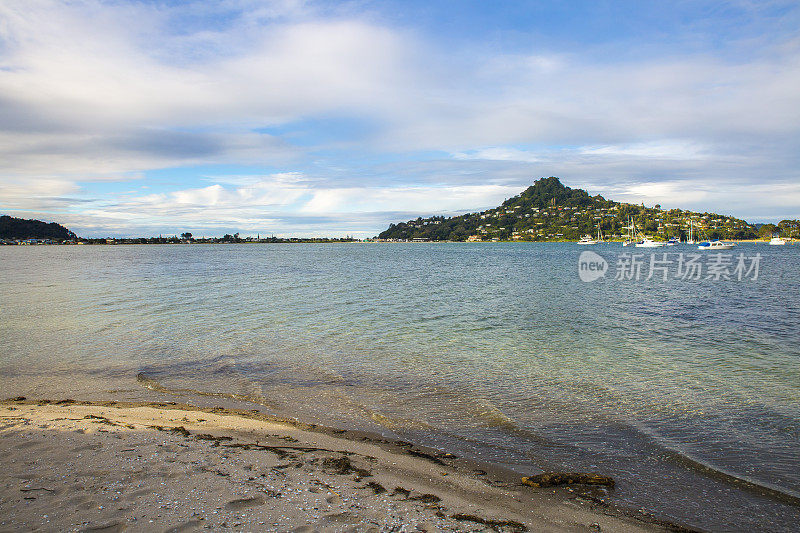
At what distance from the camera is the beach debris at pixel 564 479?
7.00 meters

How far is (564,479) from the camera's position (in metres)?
7.11

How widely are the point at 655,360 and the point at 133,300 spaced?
32344 millimetres

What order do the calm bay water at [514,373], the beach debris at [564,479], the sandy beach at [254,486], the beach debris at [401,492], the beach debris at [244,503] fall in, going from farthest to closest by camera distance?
the calm bay water at [514,373] → the beach debris at [564,479] → the beach debris at [401,492] → the beach debris at [244,503] → the sandy beach at [254,486]

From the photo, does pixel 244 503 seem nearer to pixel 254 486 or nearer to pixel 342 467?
pixel 254 486

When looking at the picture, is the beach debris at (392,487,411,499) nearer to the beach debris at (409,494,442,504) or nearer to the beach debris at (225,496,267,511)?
the beach debris at (409,494,442,504)

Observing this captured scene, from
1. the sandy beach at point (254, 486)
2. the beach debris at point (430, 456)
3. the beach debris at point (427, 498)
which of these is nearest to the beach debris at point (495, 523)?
the sandy beach at point (254, 486)

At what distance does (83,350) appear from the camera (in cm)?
A: 1691

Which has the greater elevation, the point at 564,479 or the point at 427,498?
the point at 427,498

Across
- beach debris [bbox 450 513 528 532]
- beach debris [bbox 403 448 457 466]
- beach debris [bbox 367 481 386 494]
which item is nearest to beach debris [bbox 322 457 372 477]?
beach debris [bbox 367 481 386 494]

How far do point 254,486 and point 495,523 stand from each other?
3.39 m

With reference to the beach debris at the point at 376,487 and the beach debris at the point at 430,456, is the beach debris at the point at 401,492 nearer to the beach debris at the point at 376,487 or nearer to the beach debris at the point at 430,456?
the beach debris at the point at 376,487

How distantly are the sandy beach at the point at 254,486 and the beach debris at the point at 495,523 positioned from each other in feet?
0.06

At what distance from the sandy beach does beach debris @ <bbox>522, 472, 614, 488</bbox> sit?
0.15m

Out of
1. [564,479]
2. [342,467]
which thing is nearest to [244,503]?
[342,467]
